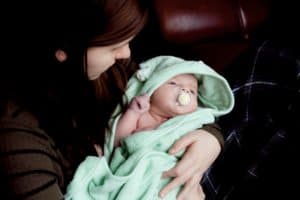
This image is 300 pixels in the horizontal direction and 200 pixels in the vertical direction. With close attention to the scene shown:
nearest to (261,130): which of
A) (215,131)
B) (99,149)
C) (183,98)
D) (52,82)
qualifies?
(215,131)

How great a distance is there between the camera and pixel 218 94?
1210mm

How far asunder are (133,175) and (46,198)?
243 mm

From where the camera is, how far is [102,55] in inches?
34.3

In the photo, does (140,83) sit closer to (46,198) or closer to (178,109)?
(178,109)

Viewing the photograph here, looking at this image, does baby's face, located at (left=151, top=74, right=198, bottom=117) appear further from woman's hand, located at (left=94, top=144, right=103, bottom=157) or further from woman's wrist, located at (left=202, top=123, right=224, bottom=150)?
woman's hand, located at (left=94, top=144, right=103, bottom=157)

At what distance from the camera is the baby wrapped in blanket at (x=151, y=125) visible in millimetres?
985

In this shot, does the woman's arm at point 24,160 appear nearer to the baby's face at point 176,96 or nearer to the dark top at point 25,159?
the dark top at point 25,159

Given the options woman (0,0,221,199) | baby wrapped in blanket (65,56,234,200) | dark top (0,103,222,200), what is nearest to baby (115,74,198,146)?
baby wrapped in blanket (65,56,234,200)

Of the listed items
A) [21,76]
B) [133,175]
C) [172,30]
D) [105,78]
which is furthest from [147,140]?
[172,30]

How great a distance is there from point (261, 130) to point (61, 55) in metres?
0.62

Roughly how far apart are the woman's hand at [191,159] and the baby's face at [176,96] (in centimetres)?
8

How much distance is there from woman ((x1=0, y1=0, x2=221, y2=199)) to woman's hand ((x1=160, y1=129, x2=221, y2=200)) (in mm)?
230

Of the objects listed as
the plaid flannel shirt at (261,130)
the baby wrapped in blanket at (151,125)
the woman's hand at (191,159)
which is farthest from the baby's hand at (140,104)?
the plaid flannel shirt at (261,130)

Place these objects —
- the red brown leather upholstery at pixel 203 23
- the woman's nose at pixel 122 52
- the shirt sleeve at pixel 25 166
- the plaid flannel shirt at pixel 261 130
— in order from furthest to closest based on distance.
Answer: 1. the red brown leather upholstery at pixel 203 23
2. the plaid flannel shirt at pixel 261 130
3. the woman's nose at pixel 122 52
4. the shirt sleeve at pixel 25 166
